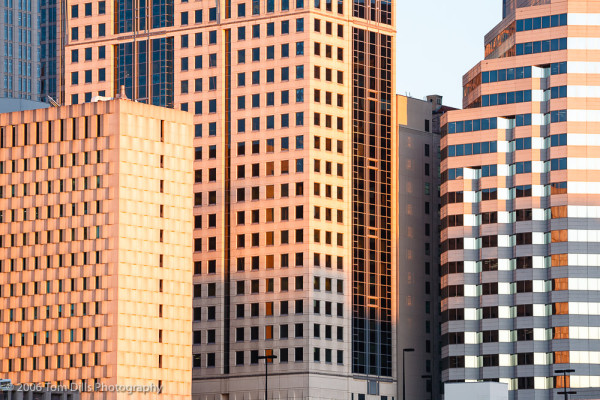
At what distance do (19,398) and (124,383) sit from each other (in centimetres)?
1399

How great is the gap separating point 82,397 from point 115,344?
769 centimetres

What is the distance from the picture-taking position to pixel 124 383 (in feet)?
654

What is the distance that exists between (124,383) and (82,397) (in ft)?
18.2

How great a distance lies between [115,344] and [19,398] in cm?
1447

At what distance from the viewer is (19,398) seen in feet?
628

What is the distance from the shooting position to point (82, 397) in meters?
200

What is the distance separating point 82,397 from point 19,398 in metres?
10.5

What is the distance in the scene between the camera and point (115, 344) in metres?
200
